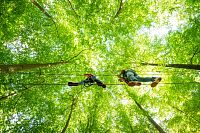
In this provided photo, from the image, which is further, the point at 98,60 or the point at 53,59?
the point at 98,60

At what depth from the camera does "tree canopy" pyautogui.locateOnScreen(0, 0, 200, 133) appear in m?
13.3

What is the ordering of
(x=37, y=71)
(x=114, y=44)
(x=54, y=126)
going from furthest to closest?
(x=114, y=44) → (x=54, y=126) → (x=37, y=71)

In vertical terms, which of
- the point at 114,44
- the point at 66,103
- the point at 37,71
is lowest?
the point at 66,103

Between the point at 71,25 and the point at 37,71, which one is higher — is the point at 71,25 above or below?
above

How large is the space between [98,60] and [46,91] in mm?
4826

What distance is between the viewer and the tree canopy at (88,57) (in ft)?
43.5

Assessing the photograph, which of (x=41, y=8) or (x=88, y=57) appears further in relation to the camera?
(x=88, y=57)

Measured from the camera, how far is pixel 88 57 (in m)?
16.4

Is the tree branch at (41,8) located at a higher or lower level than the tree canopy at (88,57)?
higher

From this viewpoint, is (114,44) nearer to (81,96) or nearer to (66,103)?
(81,96)

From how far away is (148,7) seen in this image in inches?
601

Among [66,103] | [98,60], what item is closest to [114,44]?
[98,60]

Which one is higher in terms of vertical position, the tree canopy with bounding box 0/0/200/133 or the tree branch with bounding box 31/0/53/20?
the tree branch with bounding box 31/0/53/20

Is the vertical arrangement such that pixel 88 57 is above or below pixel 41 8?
below
